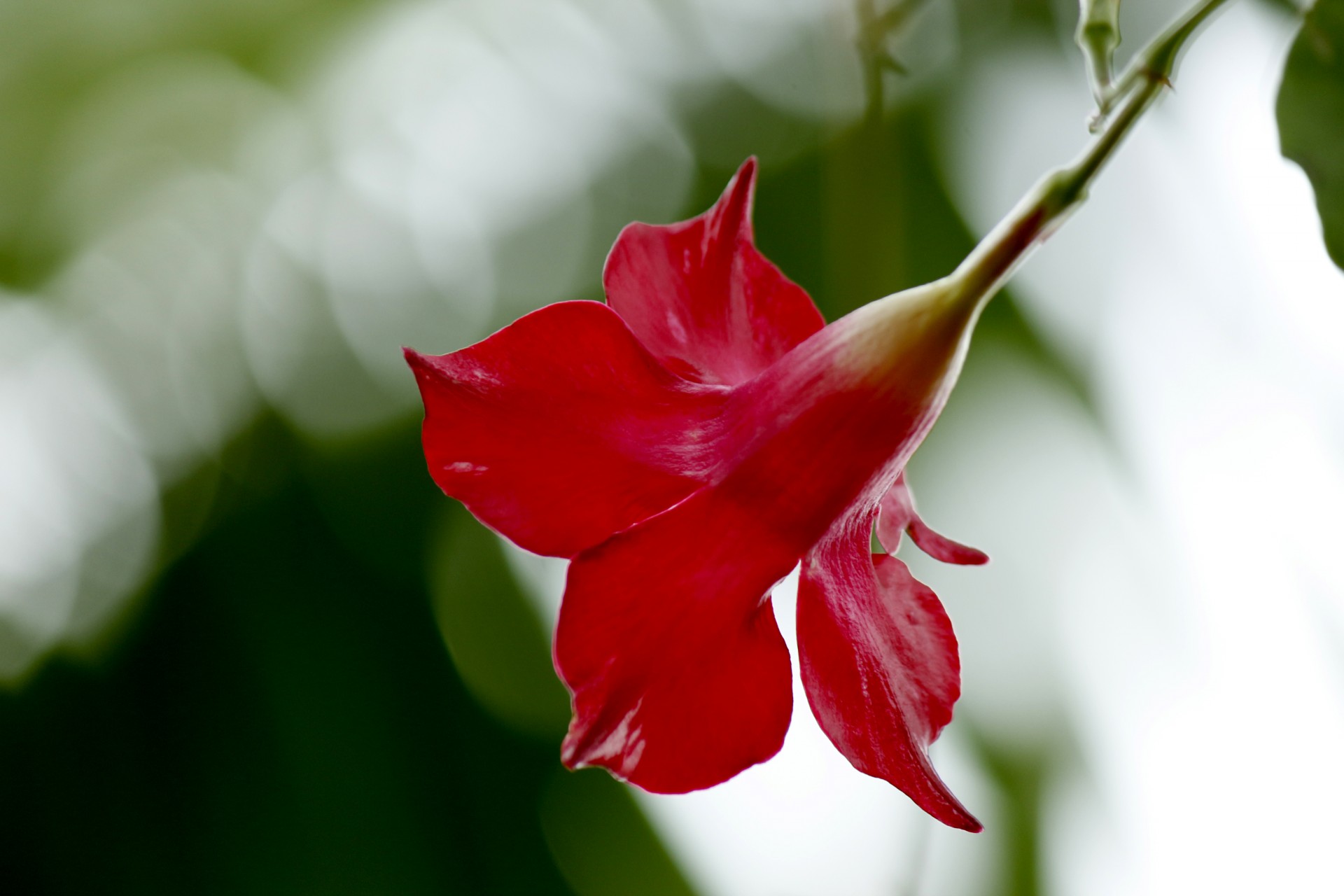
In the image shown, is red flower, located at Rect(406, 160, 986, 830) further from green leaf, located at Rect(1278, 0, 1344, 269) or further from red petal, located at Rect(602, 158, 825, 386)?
green leaf, located at Rect(1278, 0, 1344, 269)

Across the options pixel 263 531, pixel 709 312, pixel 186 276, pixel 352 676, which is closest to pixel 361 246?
pixel 186 276

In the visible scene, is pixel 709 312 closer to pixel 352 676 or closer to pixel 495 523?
pixel 495 523

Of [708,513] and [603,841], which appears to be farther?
[603,841]

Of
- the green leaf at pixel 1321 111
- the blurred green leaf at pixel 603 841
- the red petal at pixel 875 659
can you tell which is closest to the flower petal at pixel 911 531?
the red petal at pixel 875 659

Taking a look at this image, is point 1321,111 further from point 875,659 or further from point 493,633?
point 493,633

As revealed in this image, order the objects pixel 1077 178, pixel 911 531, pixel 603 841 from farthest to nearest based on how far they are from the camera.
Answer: pixel 603 841 → pixel 911 531 → pixel 1077 178

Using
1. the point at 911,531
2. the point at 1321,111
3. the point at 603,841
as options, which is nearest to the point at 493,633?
the point at 603,841

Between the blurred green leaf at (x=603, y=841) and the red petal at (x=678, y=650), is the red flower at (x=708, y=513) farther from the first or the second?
the blurred green leaf at (x=603, y=841)
